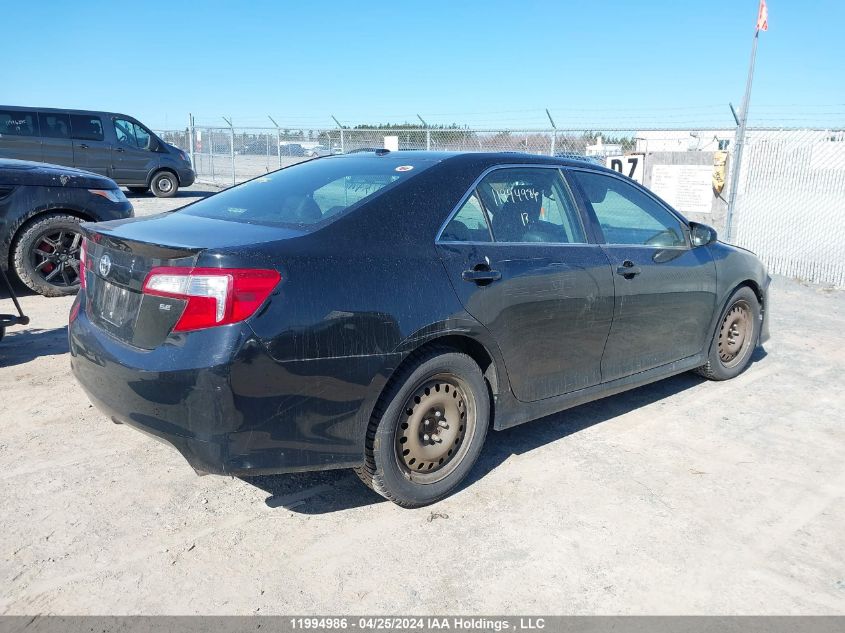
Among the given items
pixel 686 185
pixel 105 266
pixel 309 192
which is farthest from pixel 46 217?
pixel 686 185

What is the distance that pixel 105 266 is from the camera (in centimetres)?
318

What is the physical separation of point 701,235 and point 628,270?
98 centimetres

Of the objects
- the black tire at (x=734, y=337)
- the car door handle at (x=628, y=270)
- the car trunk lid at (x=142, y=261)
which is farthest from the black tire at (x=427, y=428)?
the black tire at (x=734, y=337)

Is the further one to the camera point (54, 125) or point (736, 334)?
point (54, 125)

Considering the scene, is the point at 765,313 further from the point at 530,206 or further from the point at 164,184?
the point at 164,184

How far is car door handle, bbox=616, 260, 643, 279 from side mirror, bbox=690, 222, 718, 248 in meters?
0.80

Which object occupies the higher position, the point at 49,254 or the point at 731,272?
the point at 731,272

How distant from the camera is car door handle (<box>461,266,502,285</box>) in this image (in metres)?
3.38

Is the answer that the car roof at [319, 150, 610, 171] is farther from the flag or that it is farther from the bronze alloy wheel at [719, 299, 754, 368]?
the flag

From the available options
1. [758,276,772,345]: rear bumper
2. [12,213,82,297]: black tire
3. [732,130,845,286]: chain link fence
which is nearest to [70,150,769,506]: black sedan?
[758,276,772,345]: rear bumper

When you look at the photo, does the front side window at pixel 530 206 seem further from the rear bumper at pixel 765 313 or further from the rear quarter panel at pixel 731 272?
the rear bumper at pixel 765 313

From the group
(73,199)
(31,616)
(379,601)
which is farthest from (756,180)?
(31,616)

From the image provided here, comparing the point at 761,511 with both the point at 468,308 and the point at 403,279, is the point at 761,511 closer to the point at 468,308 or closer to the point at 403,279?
the point at 468,308

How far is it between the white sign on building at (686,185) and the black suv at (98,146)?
41.6ft
